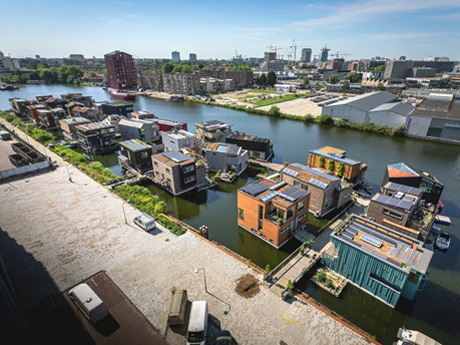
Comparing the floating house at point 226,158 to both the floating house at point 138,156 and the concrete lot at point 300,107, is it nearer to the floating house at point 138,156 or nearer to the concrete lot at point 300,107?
the floating house at point 138,156

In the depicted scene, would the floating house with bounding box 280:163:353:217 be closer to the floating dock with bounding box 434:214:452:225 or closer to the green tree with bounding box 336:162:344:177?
the green tree with bounding box 336:162:344:177

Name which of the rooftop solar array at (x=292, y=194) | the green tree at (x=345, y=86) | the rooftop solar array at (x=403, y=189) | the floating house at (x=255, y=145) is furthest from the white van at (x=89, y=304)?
the green tree at (x=345, y=86)

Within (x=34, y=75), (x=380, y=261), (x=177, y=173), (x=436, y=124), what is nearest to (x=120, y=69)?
(x=34, y=75)

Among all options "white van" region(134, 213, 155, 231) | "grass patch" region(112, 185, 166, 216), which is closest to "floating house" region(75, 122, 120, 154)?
"grass patch" region(112, 185, 166, 216)

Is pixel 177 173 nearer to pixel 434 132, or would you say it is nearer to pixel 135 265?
pixel 135 265

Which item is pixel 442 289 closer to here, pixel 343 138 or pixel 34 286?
pixel 34 286

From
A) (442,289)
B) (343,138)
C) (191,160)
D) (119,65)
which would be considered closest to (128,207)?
(191,160)

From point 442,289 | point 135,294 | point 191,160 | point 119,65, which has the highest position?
point 119,65
